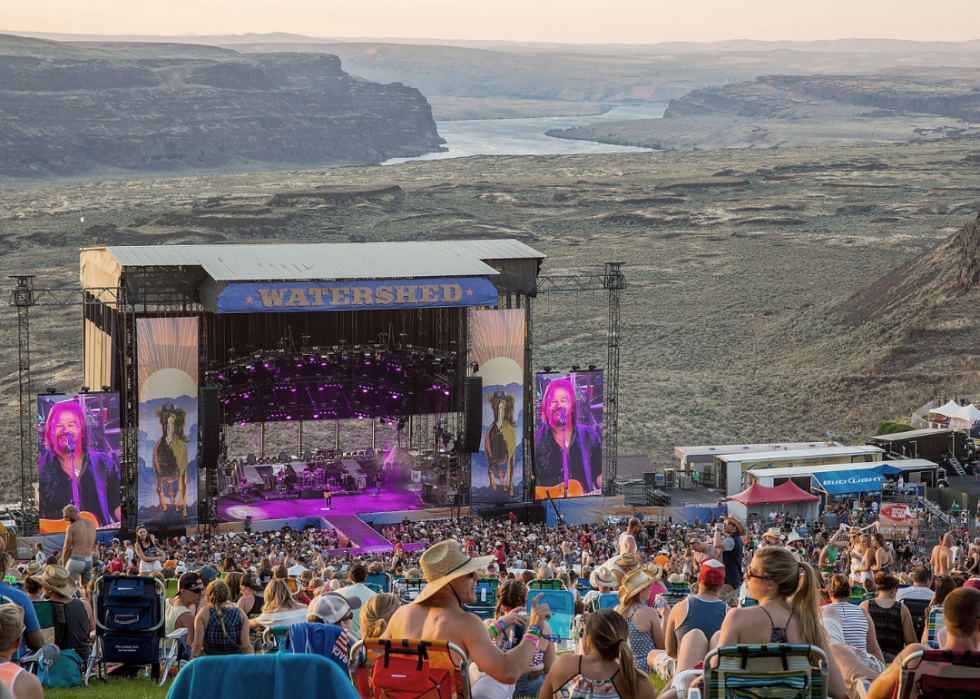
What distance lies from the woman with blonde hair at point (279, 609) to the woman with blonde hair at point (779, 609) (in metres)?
3.52

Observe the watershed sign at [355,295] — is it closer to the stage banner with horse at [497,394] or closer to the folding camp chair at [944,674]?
the stage banner with horse at [497,394]

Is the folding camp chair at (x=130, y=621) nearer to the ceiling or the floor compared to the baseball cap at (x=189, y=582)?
nearer to the floor

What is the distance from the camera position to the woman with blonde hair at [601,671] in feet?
19.8

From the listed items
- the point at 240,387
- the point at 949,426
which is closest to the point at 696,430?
the point at 949,426

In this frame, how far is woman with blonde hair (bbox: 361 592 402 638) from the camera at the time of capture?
22.6 ft

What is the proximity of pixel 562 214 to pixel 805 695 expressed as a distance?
328 feet

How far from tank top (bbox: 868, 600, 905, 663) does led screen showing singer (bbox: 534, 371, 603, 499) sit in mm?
23909

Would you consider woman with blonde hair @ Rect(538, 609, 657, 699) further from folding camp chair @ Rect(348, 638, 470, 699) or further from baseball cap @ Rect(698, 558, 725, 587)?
baseball cap @ Rect(698, 558, 725, 587)

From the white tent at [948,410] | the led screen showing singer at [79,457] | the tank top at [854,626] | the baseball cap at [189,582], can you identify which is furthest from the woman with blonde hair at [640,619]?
the white tent at [948,410]

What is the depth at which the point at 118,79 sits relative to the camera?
179375 mm

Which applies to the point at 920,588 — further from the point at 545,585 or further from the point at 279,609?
the point at 279,609

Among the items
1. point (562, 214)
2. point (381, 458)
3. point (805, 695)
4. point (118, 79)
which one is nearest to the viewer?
point (805, 695)

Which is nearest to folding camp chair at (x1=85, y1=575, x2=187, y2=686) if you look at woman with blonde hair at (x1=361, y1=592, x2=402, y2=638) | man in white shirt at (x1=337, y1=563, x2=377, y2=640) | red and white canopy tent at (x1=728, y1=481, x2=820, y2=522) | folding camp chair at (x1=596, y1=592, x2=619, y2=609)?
man in white shirt at (x1=337, y1=563, x2=377, y2=640)

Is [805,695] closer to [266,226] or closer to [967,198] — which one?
[266,226]
